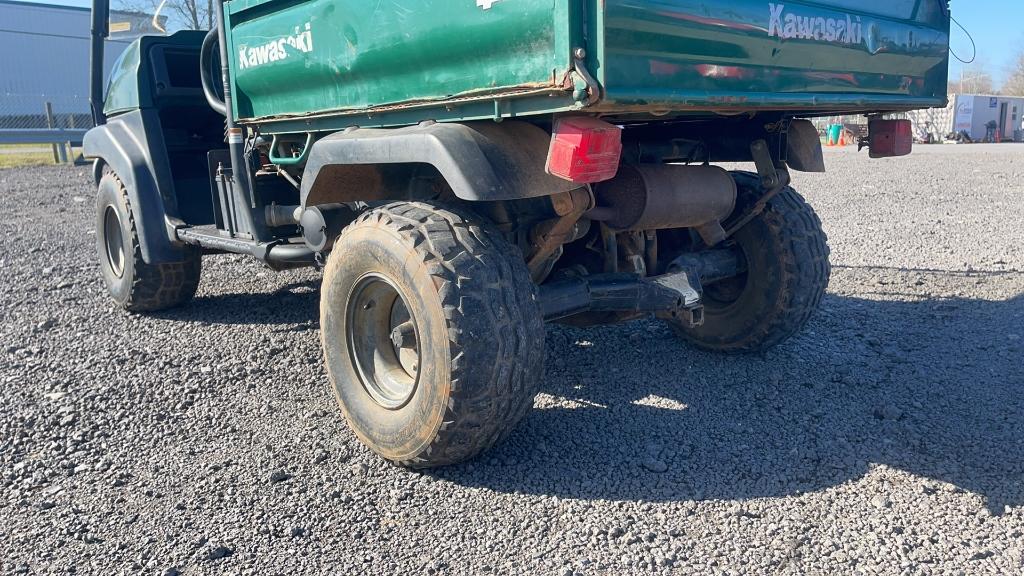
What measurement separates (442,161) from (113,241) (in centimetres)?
410

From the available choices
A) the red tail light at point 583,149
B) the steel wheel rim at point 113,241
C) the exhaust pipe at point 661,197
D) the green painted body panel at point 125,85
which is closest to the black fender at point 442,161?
the red tail light at point 583,149

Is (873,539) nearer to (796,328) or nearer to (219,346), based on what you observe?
(796,328)

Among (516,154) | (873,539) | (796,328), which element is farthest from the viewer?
(796,328)

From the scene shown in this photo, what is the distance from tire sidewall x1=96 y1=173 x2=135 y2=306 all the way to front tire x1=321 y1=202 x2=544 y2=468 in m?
2.71

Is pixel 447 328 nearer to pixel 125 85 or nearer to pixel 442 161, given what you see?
pixel 442 161

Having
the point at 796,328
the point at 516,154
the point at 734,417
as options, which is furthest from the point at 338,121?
the point at 796,328

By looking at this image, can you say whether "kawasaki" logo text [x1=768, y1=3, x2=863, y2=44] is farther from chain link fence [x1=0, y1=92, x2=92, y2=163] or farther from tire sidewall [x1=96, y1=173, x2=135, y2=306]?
chain link fence [x1=0, y1=92, x2=92, y2=163]

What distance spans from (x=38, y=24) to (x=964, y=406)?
35402mm

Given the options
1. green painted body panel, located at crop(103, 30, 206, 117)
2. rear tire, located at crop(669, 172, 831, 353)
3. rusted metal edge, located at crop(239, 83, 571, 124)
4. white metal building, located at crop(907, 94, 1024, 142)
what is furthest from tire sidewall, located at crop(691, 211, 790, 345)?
white metal building, located at crop(907, 94, 1024, 142)

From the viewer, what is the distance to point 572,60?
2.63 m

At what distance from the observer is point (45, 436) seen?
12.0 feet

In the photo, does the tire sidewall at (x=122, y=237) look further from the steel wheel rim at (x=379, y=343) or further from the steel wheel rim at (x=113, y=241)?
the steel wheel rim at (x=379, y=343)

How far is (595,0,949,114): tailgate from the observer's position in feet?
9.00

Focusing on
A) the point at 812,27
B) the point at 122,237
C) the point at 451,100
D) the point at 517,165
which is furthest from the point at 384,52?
the point at 122,237
